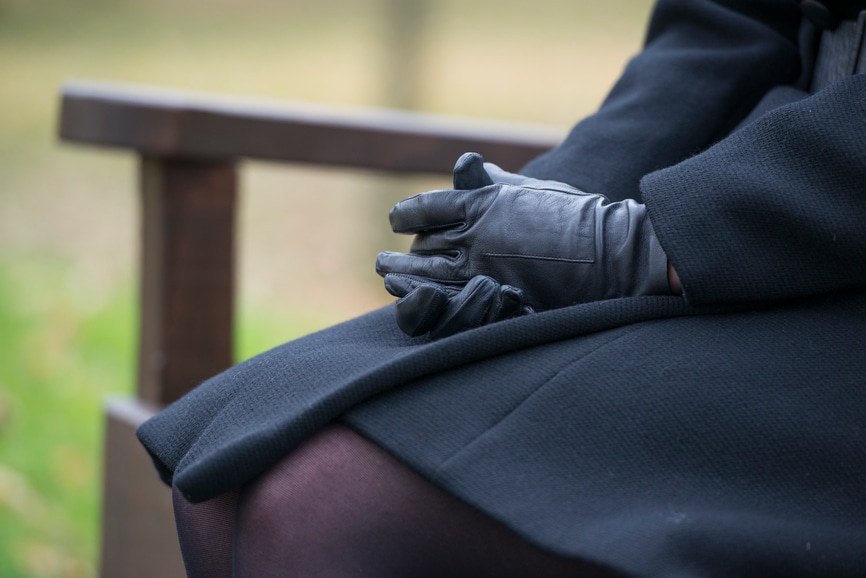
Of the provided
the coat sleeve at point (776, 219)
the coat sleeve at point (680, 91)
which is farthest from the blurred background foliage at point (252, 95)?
the coat sleeve at point (776, 219)

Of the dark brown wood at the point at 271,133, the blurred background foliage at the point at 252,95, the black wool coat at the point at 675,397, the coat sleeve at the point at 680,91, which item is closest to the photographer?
the black wool coat at the point at 675,397

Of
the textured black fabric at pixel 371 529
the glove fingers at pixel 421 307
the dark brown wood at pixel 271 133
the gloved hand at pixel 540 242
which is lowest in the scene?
the textured black fabric at pixel 371 529

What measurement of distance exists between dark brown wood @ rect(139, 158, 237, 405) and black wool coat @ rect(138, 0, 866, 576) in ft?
3.73

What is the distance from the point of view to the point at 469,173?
93cm

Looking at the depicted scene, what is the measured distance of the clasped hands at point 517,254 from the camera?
2.85 ft

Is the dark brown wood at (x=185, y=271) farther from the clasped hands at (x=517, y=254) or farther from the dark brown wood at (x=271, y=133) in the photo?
the clasped hands at (x=517, y=254)

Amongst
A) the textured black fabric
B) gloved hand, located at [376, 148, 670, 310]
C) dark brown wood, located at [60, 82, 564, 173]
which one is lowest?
the textured black fabric

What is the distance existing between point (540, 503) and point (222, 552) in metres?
0.33

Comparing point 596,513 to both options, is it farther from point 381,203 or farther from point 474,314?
point 381,203

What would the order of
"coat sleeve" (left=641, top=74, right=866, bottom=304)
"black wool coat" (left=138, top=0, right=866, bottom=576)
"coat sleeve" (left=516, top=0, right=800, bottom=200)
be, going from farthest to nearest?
1. "coat sleeve" (left=516, top=0, right=800, bottom=200)
2. "coat sleeve" (left=641, top=74, right=866, bottom=304)
3. "black wool coat" (left=138, top=0, right=866, bottom=576)

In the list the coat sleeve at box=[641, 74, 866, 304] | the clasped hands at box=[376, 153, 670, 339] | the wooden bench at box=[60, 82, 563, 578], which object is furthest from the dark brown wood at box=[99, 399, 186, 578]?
the coat sleeve at box=[641, 74, 866, 304]

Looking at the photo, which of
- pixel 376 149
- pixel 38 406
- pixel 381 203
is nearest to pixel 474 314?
pixel 376 149

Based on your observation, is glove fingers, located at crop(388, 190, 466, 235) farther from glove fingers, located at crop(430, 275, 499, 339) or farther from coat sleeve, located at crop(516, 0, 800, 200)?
coat sleeve, located at crop(516, 0, 800, 200)

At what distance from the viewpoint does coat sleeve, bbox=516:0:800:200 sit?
3.79 feet
